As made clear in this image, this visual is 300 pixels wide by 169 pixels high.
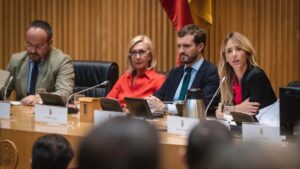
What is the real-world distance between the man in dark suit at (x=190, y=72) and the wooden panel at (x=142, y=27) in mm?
1455

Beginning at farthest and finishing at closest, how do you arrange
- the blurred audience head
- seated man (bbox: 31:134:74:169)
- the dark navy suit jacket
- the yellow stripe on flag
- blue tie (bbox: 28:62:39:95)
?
the yellow stripe on flag < blue tie (bbox: 28:62:39:95) < the dark navy suit jacket < seated man (bbox: 31:134:74:169) < the blurred audience head

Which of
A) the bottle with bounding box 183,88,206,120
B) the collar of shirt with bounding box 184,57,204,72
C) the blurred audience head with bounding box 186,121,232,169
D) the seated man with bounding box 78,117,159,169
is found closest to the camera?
the seated man with bounding box 78,117,159,169

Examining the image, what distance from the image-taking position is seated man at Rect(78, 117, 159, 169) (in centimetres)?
92

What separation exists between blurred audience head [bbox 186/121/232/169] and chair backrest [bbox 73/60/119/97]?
3675mm

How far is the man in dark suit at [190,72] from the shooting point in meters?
4.34

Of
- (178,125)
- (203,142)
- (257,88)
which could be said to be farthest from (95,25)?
(203,142)

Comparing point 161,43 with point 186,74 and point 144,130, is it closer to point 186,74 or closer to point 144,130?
point 186,74

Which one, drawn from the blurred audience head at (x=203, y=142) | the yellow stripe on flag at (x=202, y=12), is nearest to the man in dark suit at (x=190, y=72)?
the yellow stripe on flag at (x=202, y=12)

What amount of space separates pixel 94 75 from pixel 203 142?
3.94 m

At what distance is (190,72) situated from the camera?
446 centimetres

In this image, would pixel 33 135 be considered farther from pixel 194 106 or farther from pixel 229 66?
pixel 229 66

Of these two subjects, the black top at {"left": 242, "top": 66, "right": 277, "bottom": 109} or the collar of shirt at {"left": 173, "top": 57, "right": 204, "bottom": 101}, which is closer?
the black top at {"left": 242, "top": 66, "right": 277, "bottom": 109}

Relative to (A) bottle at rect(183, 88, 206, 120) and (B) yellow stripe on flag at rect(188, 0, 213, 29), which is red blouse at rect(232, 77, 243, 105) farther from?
(B) yellow stripe on flag at rect(188, 0, 213, 29)

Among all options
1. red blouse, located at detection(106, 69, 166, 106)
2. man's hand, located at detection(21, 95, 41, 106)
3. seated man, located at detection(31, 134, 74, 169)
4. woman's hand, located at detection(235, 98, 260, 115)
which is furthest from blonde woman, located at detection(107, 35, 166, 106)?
seated man, located at detection(31, 134, 74, 169)
